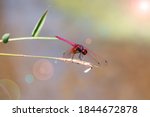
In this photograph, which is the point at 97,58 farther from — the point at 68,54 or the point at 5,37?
the point at 5,37

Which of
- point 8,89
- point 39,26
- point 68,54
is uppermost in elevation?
point 39,26

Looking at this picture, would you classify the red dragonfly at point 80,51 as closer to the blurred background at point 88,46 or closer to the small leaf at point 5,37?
the blurred background at point 88,46

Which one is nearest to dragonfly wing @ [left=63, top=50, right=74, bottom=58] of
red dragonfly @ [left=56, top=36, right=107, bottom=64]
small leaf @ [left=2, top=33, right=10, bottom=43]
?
red dragonfly @ [left=56, top=36, right=107, bottom=64]

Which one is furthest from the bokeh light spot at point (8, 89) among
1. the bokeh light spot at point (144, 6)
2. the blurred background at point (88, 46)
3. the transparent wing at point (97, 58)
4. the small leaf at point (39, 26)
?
the bokeh light spot at point (144, 6)

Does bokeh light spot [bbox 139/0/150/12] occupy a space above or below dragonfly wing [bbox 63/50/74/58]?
above

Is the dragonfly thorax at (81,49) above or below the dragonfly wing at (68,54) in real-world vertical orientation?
above

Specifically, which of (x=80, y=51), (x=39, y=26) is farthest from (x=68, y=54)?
(x=39, y=26)

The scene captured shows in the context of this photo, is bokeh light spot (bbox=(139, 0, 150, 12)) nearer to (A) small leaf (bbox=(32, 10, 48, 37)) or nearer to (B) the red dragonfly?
(B) the red dragonfly

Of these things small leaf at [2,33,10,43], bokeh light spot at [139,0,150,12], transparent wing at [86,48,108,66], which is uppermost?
bokeh light spot at [139,0,150,12]
